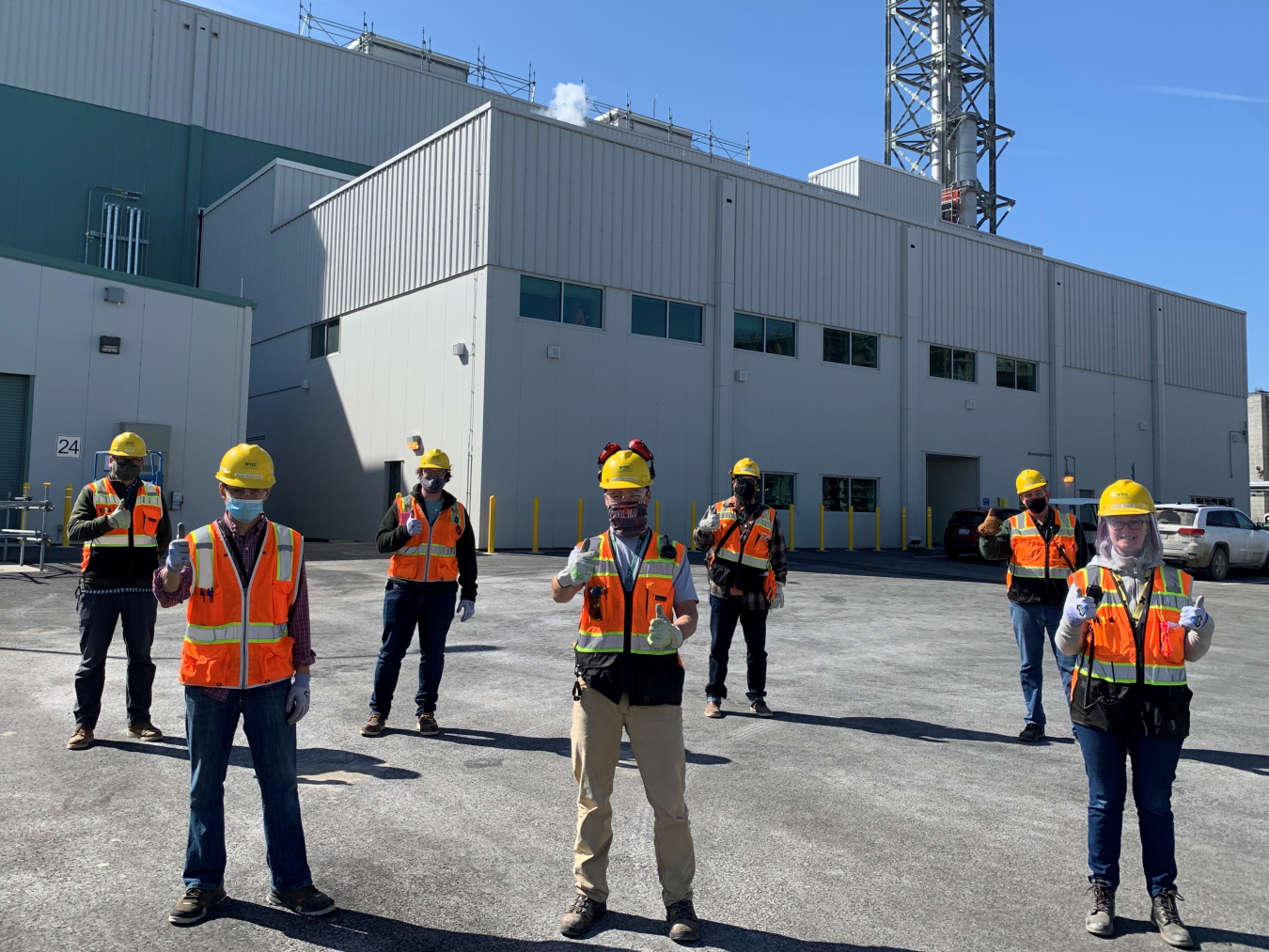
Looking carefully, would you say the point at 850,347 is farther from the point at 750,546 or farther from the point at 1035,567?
the point at 1035,567

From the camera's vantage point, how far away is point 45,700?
25.5 feet

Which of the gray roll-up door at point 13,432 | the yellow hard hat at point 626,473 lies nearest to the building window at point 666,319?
the gray roll-up door at point 13,432

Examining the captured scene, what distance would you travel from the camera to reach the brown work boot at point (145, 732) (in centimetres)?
669

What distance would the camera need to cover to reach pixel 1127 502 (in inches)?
166

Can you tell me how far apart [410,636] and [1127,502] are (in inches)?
196

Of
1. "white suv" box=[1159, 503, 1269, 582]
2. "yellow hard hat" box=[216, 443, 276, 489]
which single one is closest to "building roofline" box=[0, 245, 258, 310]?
"yellow hard hat" box=[216, 443, 276, 489]

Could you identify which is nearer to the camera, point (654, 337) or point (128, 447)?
point (128, 447)

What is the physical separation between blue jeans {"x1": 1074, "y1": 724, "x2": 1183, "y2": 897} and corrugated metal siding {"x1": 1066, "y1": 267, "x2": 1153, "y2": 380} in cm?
3216

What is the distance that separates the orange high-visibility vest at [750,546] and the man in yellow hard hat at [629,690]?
366cm

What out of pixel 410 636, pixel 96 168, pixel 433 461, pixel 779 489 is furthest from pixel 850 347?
pixel 96 168

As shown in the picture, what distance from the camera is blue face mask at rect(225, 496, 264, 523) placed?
427 cm

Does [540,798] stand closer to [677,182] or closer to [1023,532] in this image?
[1023,532]

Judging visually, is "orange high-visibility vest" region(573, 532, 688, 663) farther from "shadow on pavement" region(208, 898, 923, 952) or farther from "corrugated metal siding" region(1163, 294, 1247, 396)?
"corrugated metal siding" region(1163, 294, 1247, 396)

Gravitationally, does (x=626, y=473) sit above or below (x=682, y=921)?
above
